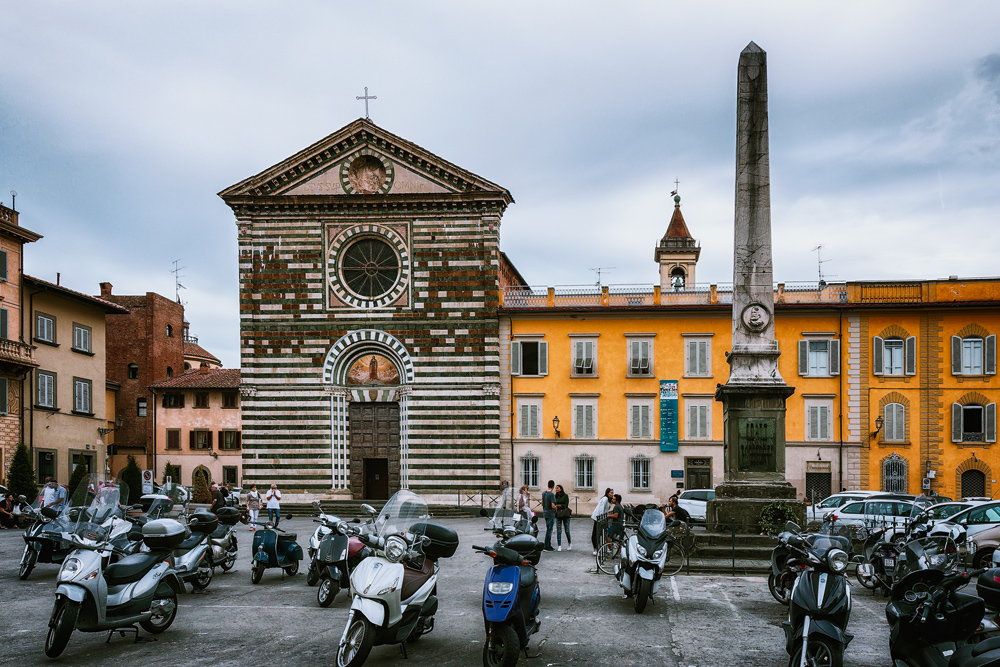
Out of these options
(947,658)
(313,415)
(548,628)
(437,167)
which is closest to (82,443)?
(313,415)

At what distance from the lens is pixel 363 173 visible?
37.5m

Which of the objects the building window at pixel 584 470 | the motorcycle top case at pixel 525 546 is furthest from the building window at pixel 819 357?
the motorcycle top case at pixel 525 546

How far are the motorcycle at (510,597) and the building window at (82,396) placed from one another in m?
33.2

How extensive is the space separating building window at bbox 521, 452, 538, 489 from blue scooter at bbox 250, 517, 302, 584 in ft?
69.7

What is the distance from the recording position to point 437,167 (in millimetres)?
36688

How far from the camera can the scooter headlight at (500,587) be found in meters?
8.98

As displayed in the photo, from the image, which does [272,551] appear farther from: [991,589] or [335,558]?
[991,589]

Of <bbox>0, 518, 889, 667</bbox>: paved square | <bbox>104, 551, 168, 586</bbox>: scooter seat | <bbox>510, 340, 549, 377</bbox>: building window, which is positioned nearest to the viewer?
<bbox>0, 518, 889, 667</bbox>: paved square

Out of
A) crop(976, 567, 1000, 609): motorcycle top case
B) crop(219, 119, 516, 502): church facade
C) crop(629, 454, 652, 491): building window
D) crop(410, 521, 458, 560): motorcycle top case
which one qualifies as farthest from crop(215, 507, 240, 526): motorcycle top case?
crop(629, 454, 652, 491): building window

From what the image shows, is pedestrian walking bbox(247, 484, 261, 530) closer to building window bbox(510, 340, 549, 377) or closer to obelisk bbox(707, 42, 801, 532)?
obelisk bbox(707, 42, 801, 532)

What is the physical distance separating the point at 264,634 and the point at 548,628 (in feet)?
11.1

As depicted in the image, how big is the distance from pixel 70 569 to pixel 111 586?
2.26 feet

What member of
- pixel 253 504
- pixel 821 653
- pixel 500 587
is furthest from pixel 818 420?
pixel 500 587

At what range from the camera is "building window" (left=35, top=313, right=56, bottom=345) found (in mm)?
35781
